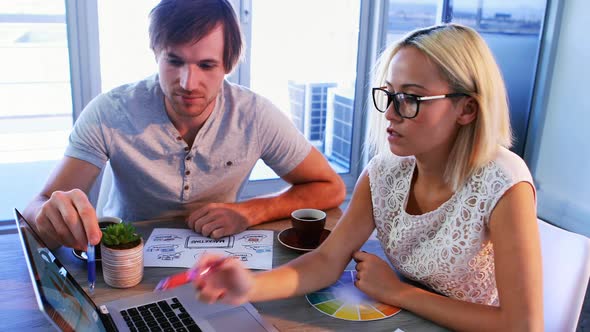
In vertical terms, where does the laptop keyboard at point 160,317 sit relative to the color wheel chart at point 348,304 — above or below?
above

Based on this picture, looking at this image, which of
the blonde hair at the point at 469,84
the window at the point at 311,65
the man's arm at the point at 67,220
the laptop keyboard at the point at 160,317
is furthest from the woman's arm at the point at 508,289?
the window at the point at 311,65

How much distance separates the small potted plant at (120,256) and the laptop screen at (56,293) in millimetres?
151

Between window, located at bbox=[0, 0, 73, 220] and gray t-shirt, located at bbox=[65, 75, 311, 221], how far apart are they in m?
1.22

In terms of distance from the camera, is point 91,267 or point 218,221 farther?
point 218,221

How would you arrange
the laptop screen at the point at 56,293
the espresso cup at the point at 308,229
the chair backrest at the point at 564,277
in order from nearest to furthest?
the laptop screen at the point at 56,293, the chair backrest at the point at 564,277, the espresso cup at the point at 308,229

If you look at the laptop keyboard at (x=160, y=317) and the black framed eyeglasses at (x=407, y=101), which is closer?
the laptop keyboard at (x=160, y=317)

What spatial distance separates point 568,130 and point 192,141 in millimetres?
2454

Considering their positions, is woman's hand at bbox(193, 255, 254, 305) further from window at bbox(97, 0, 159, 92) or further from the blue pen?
window at bbox(97, 0, 159, 92)

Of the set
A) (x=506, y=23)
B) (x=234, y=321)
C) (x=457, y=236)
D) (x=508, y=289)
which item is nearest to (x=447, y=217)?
(x=457, y=236)

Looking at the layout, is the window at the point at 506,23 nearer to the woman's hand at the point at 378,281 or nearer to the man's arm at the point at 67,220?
the woman's hand at the point at 378,281

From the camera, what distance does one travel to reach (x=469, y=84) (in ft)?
3.50

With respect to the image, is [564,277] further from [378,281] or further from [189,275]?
[189,275]

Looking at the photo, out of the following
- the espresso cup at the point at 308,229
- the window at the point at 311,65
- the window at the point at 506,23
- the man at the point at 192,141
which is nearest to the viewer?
the espresso cup at the point at 308,229

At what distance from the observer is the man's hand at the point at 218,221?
128cm
